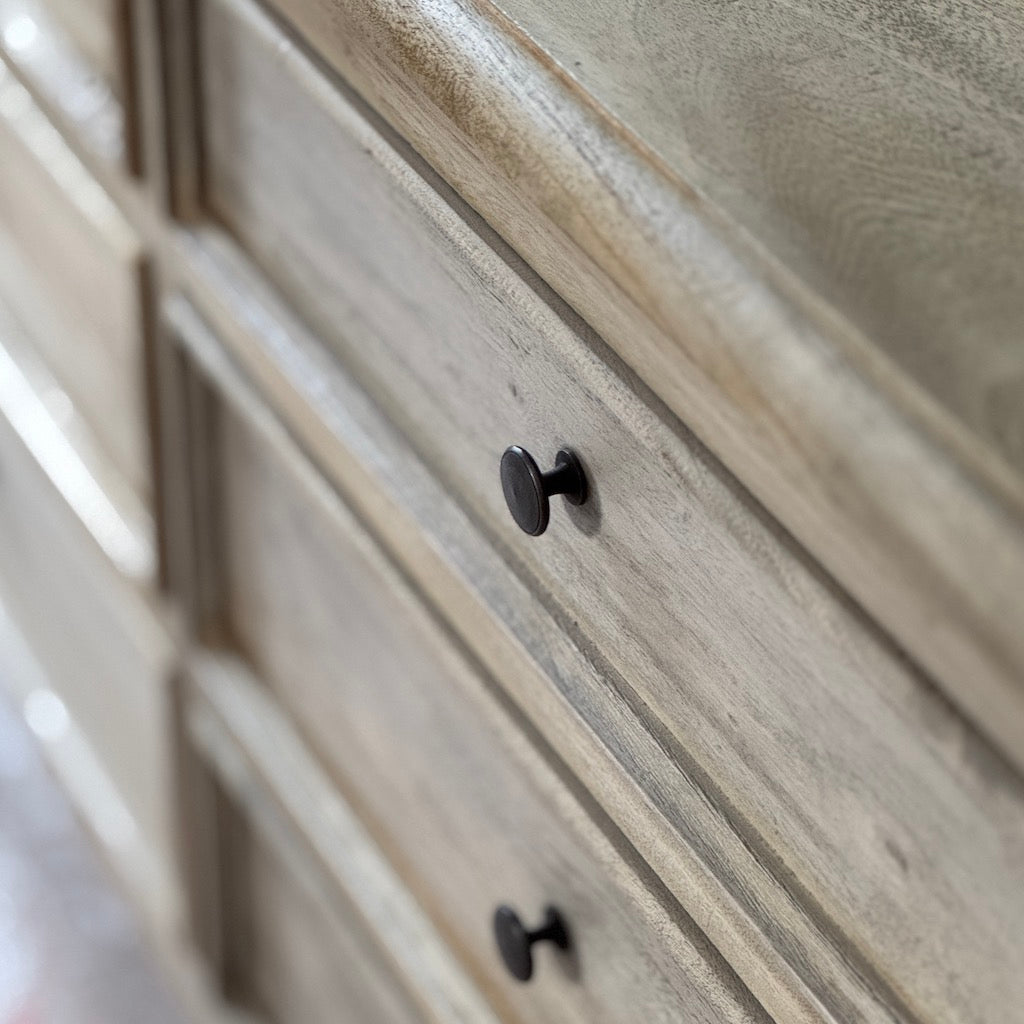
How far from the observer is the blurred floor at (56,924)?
1020 mm

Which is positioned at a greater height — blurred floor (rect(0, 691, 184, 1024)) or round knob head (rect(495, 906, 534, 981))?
blurred floor (rect(0, 691, 184, 1024))

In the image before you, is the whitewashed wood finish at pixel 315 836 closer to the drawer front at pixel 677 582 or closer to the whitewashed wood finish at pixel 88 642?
the whitewashed wood finish at pixel 88 642

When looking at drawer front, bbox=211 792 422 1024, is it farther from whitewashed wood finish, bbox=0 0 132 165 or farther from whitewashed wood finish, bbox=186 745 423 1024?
whitewashed wood finish, bbox=0 0 132 165

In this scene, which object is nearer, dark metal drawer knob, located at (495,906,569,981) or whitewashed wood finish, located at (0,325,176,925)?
dark metal drawer knob, located at (495,906,569,981)

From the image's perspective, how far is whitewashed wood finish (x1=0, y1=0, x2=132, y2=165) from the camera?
606 millimetres

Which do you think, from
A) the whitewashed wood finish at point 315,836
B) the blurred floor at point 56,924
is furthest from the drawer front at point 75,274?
the blurred floor at point 56,924

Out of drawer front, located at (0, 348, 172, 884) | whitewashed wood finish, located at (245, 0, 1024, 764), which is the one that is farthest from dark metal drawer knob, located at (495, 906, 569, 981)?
drawer front, located at (0, 348, 172, 884)

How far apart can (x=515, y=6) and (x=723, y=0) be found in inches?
2.2

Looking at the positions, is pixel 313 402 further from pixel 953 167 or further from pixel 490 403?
pixel 953 167

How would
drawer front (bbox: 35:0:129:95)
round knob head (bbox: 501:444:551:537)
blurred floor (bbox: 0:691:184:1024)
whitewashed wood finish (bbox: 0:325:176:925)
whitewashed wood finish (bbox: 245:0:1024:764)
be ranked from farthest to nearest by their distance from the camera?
1. blurred floor (bbox: 0:691:184:1024)
2. whitewashed wood finish (bbox: 0:325:176:925)
3. drawer front (bbox: 35:0:129:95)
4. round knob head (bbox: 501:444:551:537)
5. whitewashed wood finish (bbox: 245:0:1024:764)

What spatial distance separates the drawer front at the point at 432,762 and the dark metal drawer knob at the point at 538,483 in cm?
9

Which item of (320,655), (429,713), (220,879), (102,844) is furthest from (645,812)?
(102,844)

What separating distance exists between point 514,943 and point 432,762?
90mm

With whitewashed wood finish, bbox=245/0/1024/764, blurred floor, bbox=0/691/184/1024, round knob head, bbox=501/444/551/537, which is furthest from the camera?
blurred floor, bbox=0/691/184/1024
